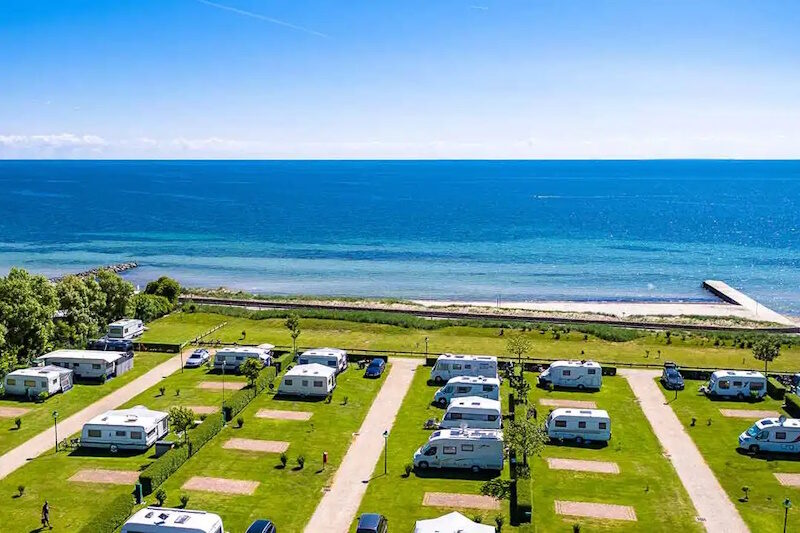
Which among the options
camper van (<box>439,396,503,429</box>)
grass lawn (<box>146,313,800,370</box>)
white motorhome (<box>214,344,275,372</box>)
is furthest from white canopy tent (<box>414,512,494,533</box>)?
grass lawn (<box>146,313,800,370</box>)

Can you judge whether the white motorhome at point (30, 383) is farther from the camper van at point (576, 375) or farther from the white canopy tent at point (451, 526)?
the camper van at point (576, 375)

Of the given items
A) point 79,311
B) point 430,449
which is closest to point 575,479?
point 430,449

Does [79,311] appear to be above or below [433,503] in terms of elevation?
above

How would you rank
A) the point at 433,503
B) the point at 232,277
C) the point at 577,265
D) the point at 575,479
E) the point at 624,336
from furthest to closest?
1. the point at 577,265
2. the point at 232,277
3. the point at 624,336
4. the point at 575,479
5. the point at 433,503

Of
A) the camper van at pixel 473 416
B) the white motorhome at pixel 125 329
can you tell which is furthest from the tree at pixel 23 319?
the camper van at pixel 473 416

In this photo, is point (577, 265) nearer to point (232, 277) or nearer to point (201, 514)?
point (232, 277)

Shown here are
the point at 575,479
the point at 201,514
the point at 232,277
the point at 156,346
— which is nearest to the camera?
the point at 201,514

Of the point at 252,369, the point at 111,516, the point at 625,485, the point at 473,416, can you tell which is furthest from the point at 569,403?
the point at 111,516
